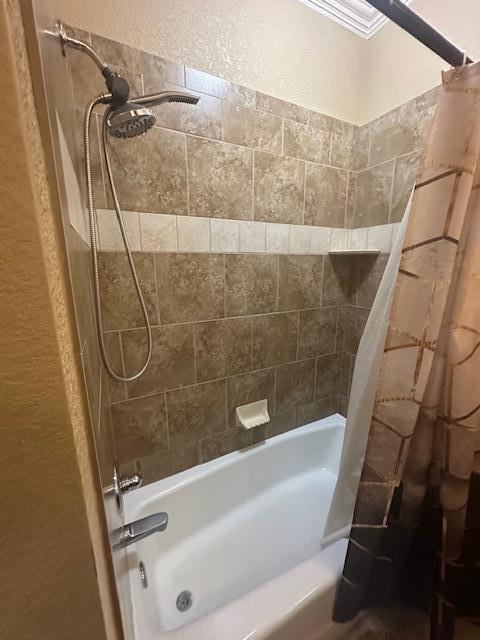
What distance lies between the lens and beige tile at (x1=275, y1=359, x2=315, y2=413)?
4.67ft

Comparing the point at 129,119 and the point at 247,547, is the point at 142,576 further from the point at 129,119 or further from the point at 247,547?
Result: the point at 129,119

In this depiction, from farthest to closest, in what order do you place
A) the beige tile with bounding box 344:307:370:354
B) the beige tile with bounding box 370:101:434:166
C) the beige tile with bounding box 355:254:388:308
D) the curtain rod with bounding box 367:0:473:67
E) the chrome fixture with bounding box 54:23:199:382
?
the beige tile with bounding box 344:307:370:354 → the beige tile with bounding box 355:254:388:308 → the beige tile with bounding box 370:101:434:166 → the chrome fixture with bounding box 54:23:199:382 → the curtain rod with bounding box 367:0:473:67

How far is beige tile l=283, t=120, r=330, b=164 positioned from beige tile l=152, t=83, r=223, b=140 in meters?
0.34

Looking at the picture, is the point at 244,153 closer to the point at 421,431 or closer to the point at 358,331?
the point at 358,331

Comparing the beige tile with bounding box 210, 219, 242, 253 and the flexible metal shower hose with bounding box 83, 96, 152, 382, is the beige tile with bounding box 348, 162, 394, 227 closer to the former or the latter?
the beige tile with bounding box 210, 219, 242, 253

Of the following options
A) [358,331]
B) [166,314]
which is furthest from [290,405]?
[166,314]

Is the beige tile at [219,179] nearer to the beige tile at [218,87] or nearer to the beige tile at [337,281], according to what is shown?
the beige tile at [218,87]

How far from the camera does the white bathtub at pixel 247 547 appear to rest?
703mm

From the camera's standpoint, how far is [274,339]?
4.45ft

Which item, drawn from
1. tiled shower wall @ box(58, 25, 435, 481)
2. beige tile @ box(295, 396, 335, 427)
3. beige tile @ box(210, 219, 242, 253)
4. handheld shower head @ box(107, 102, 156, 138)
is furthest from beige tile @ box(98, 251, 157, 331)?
beige tile @ box(295, 396, 335, 427)

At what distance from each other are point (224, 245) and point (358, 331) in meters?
0.91

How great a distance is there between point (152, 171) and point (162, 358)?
735 mm

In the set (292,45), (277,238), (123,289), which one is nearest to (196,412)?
(123,289)

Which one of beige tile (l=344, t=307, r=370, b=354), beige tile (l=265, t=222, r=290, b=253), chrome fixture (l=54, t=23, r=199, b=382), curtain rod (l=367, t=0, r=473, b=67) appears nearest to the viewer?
curtain rod (l=367, t=0, r=473, b=67)
